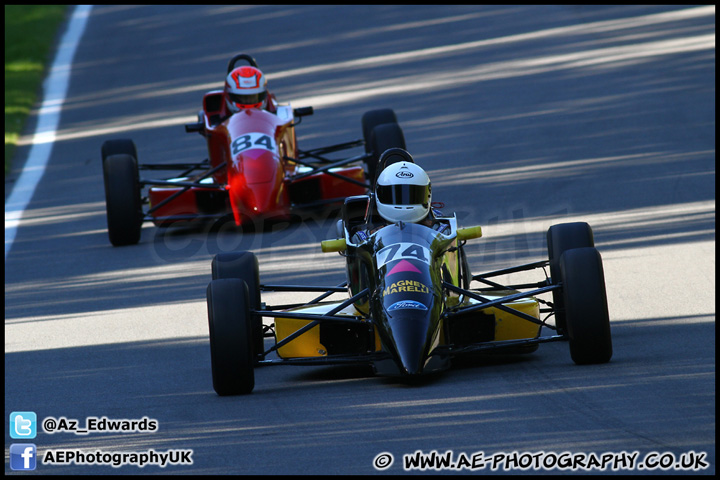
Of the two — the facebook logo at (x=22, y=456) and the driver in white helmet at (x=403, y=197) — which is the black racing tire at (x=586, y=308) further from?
the facebook logo at (x=22, y=456)

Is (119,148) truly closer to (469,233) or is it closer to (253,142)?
(253,142)

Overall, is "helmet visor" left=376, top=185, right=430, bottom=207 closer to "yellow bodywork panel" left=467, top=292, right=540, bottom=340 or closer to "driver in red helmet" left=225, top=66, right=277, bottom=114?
"yellow bodywork panel" left=467, top=292, right=540, bottom=340

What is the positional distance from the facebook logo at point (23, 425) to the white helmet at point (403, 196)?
2773 millimetres

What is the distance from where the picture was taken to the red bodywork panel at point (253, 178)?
13.1 m

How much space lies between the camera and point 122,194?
13117 mm

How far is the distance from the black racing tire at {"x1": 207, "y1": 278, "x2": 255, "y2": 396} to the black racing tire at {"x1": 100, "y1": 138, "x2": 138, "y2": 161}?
6.79 metres

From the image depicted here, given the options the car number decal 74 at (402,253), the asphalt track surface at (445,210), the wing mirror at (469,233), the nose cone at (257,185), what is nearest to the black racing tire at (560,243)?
the asphalt track surface at (445,210)

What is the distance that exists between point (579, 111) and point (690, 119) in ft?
5.70

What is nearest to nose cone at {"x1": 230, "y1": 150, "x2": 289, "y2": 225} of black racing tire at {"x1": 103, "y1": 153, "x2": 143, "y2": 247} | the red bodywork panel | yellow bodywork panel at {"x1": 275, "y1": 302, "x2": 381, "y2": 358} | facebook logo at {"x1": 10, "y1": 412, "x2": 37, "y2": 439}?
the red bodywork panel

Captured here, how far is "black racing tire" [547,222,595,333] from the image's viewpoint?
27.3ft

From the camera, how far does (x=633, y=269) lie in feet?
35.7

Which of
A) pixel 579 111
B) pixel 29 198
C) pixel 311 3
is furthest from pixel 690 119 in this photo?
pixel 311 3

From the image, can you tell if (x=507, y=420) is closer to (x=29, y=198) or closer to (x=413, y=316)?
(x=413, y=316)

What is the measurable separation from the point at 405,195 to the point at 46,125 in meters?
13.4
